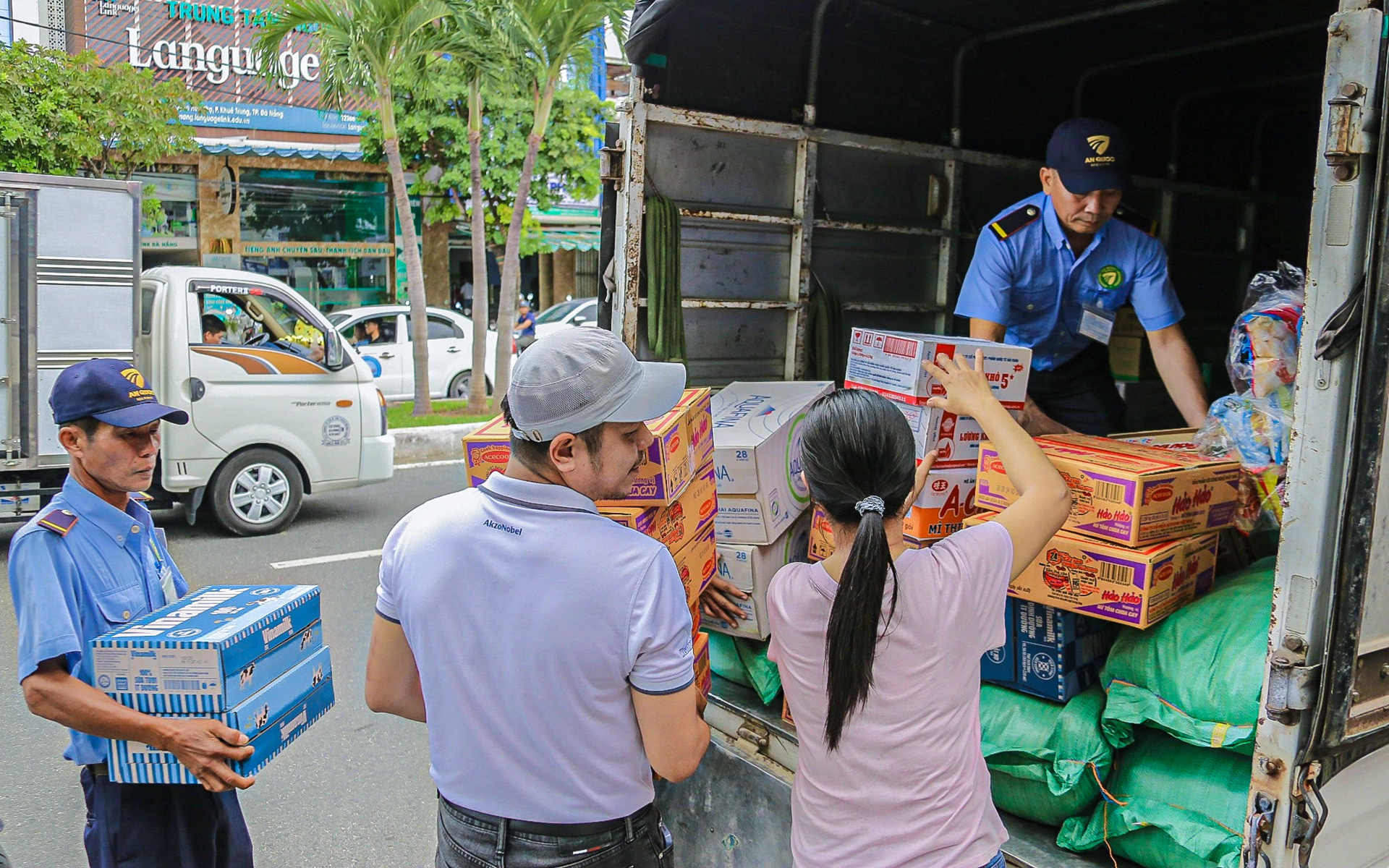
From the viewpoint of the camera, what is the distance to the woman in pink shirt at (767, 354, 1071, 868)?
1.78m

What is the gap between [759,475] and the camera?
3.10 m

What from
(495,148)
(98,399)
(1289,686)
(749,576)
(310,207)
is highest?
(495,148)

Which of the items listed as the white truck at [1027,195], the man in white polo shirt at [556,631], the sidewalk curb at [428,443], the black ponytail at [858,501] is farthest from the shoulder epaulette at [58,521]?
the sidewalk curb at [428,443]

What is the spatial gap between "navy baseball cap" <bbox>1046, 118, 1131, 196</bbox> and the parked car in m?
13.0

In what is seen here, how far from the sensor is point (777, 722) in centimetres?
288

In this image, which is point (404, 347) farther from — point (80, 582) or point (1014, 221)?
point (80, 582)

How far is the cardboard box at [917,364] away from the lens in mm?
2871

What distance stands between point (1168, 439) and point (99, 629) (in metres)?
2.89

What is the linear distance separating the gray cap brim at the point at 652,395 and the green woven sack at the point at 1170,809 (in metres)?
1.47

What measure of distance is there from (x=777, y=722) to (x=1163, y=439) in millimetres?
1466

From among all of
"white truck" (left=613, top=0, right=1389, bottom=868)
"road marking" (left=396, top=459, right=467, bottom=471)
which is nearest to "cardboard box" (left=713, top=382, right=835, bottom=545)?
"white truck" (left=613, top=0, right=1389, bottom=868)

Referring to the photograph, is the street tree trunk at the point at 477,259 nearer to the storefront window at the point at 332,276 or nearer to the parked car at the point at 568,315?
the parked car at the point at 568,315

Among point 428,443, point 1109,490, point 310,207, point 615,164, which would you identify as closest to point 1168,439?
point 1109,490

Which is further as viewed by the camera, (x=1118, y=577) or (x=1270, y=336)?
(x=1270, y=336)
